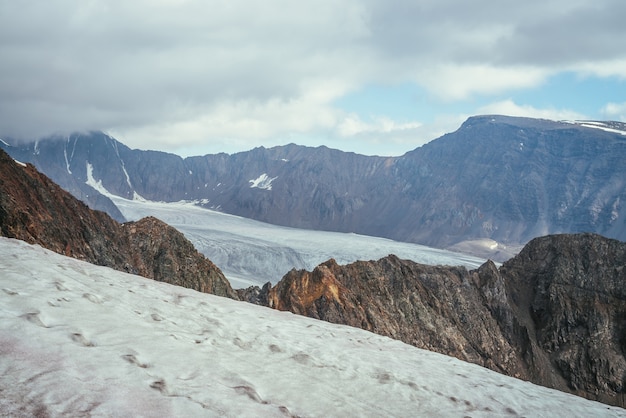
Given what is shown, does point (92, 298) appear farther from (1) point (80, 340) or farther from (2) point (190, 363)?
(2) point (190, 363)

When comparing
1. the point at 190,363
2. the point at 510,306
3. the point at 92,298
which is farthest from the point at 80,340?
the point at 510,306

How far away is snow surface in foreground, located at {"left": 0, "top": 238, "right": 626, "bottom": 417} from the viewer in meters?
5.61

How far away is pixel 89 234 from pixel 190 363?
2202cm

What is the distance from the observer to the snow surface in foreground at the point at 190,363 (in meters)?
5.61

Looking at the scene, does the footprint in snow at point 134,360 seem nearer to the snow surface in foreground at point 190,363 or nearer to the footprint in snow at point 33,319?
the snow surface in foreground at point 190,363

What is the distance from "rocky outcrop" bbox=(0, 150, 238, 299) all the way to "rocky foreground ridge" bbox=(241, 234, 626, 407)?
604cm

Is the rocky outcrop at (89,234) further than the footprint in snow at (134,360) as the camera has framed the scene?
Yes

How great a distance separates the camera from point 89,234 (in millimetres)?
26734

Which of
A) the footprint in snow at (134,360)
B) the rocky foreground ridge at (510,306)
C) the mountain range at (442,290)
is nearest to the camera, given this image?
the footprint in snow at (134,360)

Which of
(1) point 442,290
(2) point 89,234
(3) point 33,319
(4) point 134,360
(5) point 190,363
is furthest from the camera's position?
(1) point 442,290

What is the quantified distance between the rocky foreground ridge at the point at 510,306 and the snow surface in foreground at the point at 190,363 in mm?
23904

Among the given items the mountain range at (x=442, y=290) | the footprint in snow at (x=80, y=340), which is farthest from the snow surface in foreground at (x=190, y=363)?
the mountain range at (x=442, y=290)

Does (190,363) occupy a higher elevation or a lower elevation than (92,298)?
lower

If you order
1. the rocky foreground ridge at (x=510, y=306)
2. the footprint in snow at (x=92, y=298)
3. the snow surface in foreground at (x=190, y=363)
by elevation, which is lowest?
the rocky foreground ridge at (x=510, y=306)
